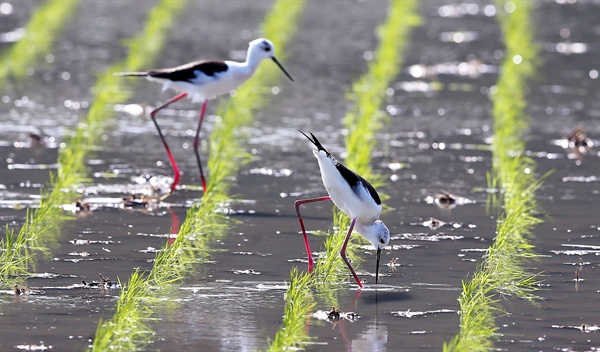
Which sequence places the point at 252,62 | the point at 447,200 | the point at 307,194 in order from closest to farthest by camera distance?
the point at 447,200 < the point at 307,194 < the point at 252,62

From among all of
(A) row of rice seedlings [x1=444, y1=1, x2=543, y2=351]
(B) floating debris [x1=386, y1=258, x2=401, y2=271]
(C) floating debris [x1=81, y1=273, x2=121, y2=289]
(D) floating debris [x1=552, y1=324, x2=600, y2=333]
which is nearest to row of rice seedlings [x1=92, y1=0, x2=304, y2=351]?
(C) floating debris [x1=81, y1=273, x2=121, y2=289]

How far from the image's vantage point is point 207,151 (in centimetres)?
1153

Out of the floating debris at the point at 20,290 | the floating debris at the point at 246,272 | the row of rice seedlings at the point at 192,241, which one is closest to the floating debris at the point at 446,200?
the row of rice seedlings at the point at 192,241

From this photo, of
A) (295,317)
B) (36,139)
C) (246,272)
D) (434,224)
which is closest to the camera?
(295,317)

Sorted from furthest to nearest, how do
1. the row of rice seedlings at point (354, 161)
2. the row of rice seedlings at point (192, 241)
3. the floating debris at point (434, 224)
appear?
the floating debris at point (434, 224) < the row of rice seedlings at point (354, 161) < the row of rice seedlings at point (192, 241)

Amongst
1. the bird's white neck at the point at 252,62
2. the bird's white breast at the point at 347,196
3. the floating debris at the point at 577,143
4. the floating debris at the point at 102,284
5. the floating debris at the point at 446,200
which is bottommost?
the floating debris at the point at 102,284

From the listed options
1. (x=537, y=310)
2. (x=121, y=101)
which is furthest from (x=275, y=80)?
(x=537, y=310)

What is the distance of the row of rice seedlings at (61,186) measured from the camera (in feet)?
23.4

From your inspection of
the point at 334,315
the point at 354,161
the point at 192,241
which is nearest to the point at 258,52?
the point at 354,161

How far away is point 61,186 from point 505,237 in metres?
3.19

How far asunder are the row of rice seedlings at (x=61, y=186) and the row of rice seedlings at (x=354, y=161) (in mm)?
1566

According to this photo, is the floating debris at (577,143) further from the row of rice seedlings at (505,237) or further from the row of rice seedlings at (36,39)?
the row of rice seedlings at (36,39)

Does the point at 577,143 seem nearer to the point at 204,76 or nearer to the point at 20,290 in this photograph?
the point at 204,76

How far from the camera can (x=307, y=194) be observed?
9.71m
